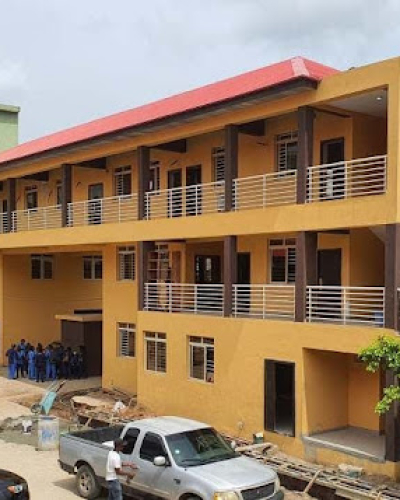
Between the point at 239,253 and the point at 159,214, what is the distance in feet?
12.4

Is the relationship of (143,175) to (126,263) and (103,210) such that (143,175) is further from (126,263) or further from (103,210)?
(126,263)

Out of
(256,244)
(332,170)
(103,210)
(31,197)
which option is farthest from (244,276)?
(31,197)

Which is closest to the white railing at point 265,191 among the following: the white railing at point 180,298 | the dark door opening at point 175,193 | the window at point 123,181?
the white railing at point 180,298

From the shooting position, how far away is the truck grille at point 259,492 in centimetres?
1108

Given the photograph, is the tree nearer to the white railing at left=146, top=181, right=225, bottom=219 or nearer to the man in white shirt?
the man in white shirt

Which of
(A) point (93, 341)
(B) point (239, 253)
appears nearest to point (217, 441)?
(B) point (239, 253)

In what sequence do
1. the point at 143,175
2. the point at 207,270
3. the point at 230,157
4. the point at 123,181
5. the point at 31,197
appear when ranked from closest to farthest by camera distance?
the point at 230,157 → the point at 143,175 → the point at 207,270 → the point at 123,181 → the point at 31,197

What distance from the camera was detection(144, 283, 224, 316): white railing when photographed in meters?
20.4

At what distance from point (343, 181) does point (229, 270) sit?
3.85 meters

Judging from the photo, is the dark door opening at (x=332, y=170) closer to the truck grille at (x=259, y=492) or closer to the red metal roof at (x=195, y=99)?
the red metal roof at (x=195, y=99)

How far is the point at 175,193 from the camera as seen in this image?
22891 millimetres

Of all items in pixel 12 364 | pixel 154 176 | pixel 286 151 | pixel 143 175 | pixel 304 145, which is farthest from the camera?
pixel 12 364

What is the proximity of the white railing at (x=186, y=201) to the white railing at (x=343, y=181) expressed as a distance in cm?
350

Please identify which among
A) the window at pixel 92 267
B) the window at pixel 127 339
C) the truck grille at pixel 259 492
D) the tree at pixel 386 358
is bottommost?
the truck grille at pixel 259 492
